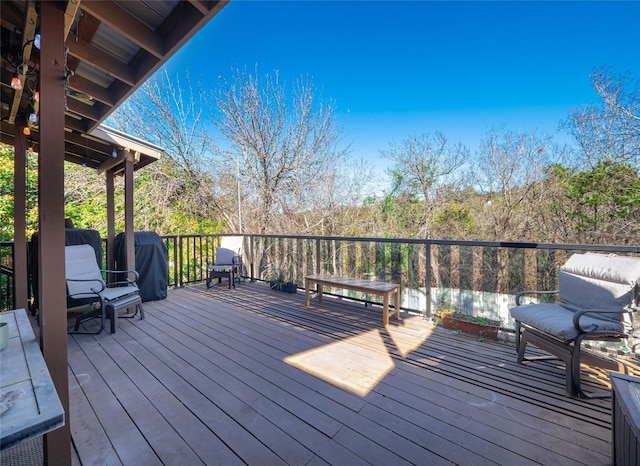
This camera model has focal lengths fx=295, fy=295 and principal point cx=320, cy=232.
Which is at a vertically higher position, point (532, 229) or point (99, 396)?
point (532, 229)

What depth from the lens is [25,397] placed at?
920mm

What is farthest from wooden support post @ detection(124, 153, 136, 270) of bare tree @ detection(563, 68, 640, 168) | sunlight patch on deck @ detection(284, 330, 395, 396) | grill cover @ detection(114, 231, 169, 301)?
bare tree @ detection(563, 68, 640, 168)

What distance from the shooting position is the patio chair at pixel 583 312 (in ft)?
6.86

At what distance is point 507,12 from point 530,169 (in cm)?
381

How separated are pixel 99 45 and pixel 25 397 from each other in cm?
262

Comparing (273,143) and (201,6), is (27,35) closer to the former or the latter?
(201,6)

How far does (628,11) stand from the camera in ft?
19.4

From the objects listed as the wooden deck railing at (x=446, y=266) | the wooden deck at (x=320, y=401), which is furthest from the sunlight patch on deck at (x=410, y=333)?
→ the wooden deck railing at (x=446, y=266)

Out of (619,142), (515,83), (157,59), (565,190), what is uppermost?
(515,83)

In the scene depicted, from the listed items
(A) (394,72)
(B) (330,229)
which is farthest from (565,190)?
A: (B) (330,229)

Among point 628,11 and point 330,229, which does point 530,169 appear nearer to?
point 628,11

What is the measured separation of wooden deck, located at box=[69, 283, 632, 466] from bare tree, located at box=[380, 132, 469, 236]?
685 centimetres

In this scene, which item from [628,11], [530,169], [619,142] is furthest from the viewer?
[530,169]

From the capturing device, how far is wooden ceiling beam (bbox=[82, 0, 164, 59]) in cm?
180
